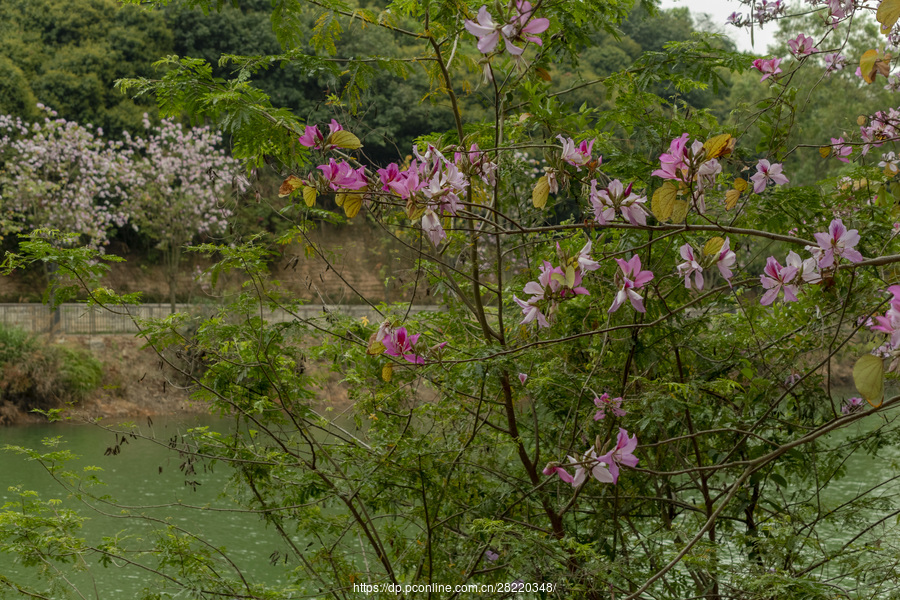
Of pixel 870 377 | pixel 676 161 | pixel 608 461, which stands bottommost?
pixel 608 461

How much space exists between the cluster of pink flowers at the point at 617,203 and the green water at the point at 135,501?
137 inches

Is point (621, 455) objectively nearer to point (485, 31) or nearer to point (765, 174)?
point (765, 174)

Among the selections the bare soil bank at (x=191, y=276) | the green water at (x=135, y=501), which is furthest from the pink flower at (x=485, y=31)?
the bare soil bank at (x=191, y=276)

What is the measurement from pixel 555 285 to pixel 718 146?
315mm

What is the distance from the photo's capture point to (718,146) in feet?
3.44

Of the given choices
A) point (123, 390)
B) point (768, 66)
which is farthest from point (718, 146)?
point (123, 390)

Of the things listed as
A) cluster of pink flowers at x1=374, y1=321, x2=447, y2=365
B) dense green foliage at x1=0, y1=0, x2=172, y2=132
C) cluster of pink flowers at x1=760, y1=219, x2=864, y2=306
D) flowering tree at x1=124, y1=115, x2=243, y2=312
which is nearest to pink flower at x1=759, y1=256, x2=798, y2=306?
cluster of pink flowers at x1=760, y1=219, x2=864, y2=306

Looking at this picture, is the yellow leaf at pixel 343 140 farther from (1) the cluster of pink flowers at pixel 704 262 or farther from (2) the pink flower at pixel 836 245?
(2) the pink flower at pixel 836 245

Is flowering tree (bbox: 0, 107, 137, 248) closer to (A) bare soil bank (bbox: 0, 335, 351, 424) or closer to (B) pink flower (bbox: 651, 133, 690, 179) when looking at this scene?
(A) bare soil bank (bbox: 0, 335, 351, 424)

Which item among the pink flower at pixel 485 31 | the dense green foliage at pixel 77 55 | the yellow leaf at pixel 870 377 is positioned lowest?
the yellow leaf at pixel 870 377

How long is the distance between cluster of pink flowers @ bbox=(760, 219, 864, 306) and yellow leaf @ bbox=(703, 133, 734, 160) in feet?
0.61

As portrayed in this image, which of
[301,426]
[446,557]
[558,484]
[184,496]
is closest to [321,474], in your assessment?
[301,426]

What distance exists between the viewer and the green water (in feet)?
17.0

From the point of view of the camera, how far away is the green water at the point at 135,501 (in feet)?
17.0
